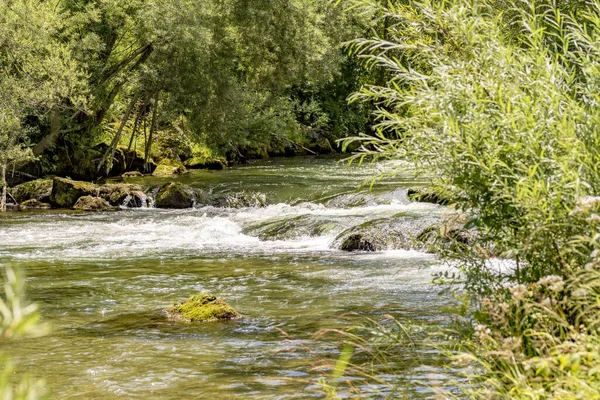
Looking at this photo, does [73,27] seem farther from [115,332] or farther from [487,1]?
[487,1]

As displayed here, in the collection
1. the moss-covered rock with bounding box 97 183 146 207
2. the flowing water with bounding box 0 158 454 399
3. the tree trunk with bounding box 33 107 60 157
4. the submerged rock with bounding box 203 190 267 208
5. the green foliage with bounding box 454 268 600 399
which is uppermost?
the tree trunk with bounding box 33 107 60 157

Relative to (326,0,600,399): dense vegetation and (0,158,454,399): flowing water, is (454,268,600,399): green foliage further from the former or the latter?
(0,158,454,399): flowing water

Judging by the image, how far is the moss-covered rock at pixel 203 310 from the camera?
9.84 meters

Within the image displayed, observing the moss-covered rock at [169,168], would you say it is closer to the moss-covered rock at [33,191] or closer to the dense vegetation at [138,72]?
the dense vegetation at [138,72]

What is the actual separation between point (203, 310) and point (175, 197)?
49.2ft

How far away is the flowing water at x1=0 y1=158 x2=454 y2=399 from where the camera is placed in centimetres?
751

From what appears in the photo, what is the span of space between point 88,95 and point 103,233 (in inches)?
451

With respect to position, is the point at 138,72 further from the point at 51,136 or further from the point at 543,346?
the point at 543,346

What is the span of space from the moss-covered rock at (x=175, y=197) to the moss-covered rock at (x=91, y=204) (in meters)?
1.81

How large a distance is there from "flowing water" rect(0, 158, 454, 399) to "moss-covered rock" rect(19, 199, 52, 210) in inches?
74.4

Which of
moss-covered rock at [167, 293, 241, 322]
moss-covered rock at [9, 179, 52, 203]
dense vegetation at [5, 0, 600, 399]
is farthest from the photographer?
moss-covered rock at [9, 179, 52, 203]

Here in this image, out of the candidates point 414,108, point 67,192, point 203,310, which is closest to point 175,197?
point 67,192

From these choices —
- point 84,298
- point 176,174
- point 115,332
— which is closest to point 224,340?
point 115,332

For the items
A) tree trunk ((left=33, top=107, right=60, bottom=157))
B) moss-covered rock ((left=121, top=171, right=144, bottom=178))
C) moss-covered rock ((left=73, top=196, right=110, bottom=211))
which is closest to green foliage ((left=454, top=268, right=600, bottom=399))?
moss-covered rock ((left=73, top=196, right=110, bottom=211))
